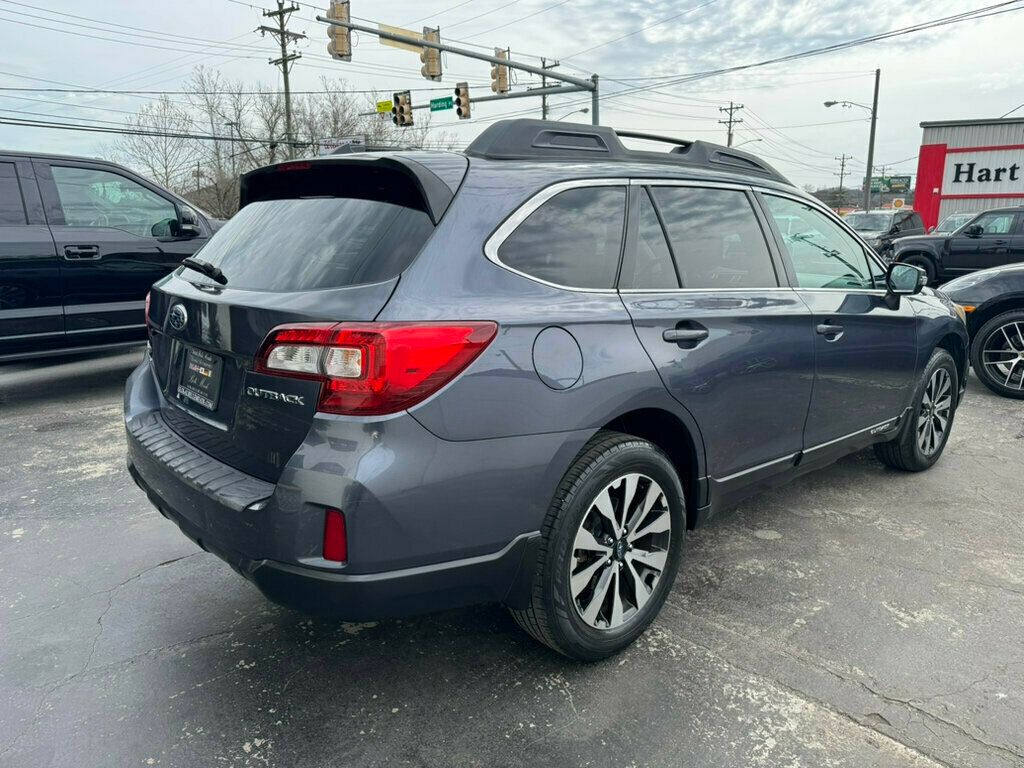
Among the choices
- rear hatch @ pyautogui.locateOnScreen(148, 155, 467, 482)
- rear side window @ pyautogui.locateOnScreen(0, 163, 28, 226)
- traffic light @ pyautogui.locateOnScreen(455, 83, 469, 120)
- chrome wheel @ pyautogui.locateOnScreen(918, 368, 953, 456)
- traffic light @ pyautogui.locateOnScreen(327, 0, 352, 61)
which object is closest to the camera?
rear hatch @ pyautogui.locateOnScreen(148, 155, 467, 482)

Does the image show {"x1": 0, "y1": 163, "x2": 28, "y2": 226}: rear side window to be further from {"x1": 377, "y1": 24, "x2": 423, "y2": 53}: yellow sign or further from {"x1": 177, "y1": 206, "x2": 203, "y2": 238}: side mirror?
{"x1": 377, "y1": 24, "x2": 423, "y2": 53}: yellow sign

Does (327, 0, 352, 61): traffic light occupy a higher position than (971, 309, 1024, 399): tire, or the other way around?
(327, 0, 352, 61): traffic light

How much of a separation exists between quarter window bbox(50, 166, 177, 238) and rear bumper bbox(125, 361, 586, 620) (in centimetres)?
470

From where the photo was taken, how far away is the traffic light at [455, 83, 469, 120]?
2134 centimetres

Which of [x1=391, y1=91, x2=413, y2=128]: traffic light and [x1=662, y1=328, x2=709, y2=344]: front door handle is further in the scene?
[x1=391, y1=91, x2=413, y2=128]: traffic light

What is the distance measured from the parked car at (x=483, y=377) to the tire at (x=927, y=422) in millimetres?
1389

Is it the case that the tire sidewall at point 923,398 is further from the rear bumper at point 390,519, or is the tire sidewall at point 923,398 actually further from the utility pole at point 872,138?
the utility pole at point 872,138

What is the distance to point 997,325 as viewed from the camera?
6.38m

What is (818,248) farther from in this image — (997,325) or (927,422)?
(997,325)

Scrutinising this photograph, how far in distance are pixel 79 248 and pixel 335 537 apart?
510cm

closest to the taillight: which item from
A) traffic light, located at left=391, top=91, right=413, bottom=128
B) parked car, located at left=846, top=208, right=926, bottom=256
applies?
parked car, located at left=846, top=208, right=926, bottom=256

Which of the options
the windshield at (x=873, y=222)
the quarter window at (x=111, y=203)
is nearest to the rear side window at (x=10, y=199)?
the quarter window at (x=111, y=203)

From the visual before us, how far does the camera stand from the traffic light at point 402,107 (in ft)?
76.4

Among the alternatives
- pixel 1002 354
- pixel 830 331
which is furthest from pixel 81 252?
pixel 1002 354
